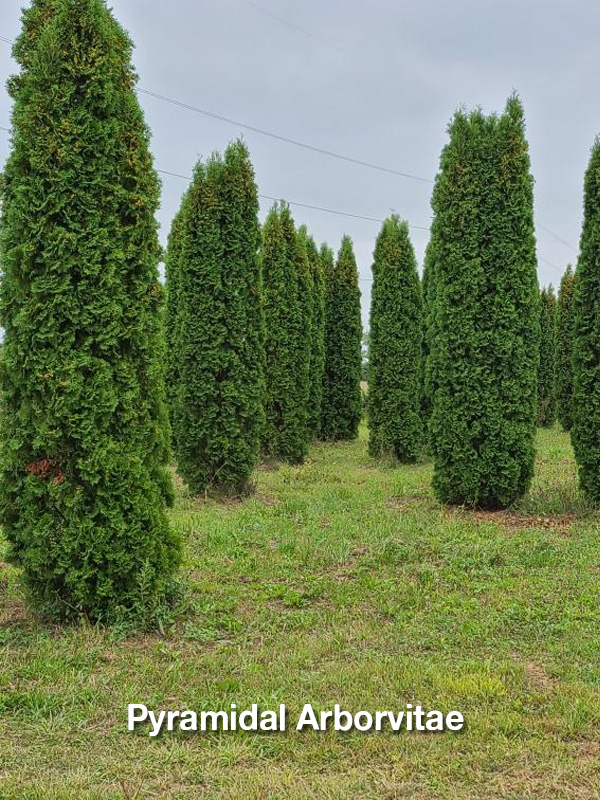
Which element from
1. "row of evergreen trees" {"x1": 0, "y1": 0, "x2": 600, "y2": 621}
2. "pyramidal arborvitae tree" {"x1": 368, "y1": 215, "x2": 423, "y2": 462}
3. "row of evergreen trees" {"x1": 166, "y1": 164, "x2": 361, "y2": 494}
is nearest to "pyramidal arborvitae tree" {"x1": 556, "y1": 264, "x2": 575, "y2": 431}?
"row of evergreen trees" {"x1": 0, "y1": 0, "x2": 600, "y2": 621}

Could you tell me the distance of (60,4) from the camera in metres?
4.62

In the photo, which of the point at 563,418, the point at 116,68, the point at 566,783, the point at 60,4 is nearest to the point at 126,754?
the point at 566,783

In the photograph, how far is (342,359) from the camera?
16.2m

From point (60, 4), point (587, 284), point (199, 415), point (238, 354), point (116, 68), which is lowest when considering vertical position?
point (199, 415)

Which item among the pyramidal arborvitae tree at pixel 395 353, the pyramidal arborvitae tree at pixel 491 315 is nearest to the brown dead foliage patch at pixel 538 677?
the pyramidal arborvitae tree at pixel 491 315

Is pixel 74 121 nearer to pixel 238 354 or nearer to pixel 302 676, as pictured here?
pixel 302 676

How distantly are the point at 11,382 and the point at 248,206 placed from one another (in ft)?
17.9

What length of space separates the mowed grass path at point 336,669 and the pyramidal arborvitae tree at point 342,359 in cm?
938

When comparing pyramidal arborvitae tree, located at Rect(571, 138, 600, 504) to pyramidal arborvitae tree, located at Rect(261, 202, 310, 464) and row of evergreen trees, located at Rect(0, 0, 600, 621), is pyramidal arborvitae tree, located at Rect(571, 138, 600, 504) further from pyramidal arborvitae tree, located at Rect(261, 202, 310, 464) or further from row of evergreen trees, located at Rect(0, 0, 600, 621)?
pyramidal arborvitae tree, located at Rect(261, 202, 310, 464)

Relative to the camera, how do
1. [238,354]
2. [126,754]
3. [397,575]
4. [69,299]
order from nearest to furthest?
[126,754] < [69,299] < [397,575] < [238,354]

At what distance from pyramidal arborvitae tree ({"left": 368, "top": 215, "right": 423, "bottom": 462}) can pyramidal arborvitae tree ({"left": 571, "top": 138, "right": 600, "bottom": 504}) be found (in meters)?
5.26

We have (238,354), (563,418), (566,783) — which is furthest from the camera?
(563,418)

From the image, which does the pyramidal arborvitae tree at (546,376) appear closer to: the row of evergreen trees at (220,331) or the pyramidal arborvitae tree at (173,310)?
the pyramidal arborvitae tree at (173,310)

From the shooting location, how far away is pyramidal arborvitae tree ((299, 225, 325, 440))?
14.6m
